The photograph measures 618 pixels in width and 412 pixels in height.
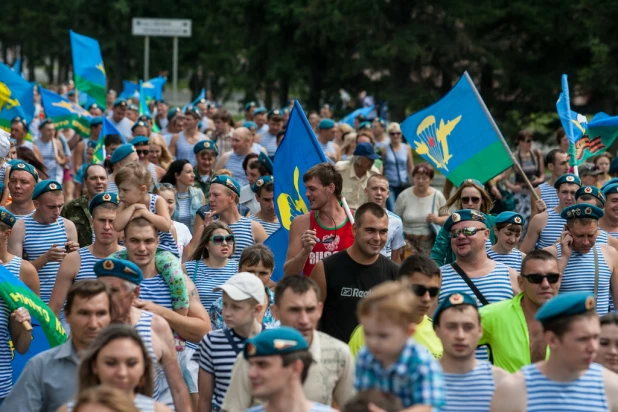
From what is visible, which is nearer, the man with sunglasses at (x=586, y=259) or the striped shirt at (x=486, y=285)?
the striped shirt at (x=486, y=285)

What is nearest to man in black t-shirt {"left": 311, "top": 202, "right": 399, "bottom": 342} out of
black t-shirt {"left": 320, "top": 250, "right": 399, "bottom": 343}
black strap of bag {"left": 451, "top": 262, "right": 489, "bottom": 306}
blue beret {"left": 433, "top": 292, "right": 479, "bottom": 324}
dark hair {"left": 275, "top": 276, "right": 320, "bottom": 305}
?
black t-shirt {"left": 320, "top": 250, "right": 399, "bottom": 343}

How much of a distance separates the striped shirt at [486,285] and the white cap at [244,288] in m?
1.66

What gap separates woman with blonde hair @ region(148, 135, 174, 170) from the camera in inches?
571

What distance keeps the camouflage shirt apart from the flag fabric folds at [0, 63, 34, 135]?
5272 mm

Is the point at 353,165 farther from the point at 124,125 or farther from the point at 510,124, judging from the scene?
the point at 510,124

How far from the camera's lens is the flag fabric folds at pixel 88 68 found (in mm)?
22141

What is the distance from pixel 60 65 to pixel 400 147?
153 ft

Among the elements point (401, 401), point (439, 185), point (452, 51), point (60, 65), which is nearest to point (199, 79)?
point (60, 65)

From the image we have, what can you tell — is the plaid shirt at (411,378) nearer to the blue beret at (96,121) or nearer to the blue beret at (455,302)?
the blue beret at (455,302)

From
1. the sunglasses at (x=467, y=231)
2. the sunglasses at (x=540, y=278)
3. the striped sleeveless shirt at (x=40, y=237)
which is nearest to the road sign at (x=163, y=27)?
the striped sleeveless shirt at (x=40, y=237)

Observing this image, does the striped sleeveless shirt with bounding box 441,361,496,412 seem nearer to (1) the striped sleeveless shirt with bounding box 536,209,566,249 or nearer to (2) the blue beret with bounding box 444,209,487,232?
(2) the blue beret with bounding box 444,209,487,232

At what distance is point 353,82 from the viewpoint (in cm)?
3772

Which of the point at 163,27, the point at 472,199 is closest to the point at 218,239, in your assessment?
the point at 472,199

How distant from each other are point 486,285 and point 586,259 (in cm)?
136
